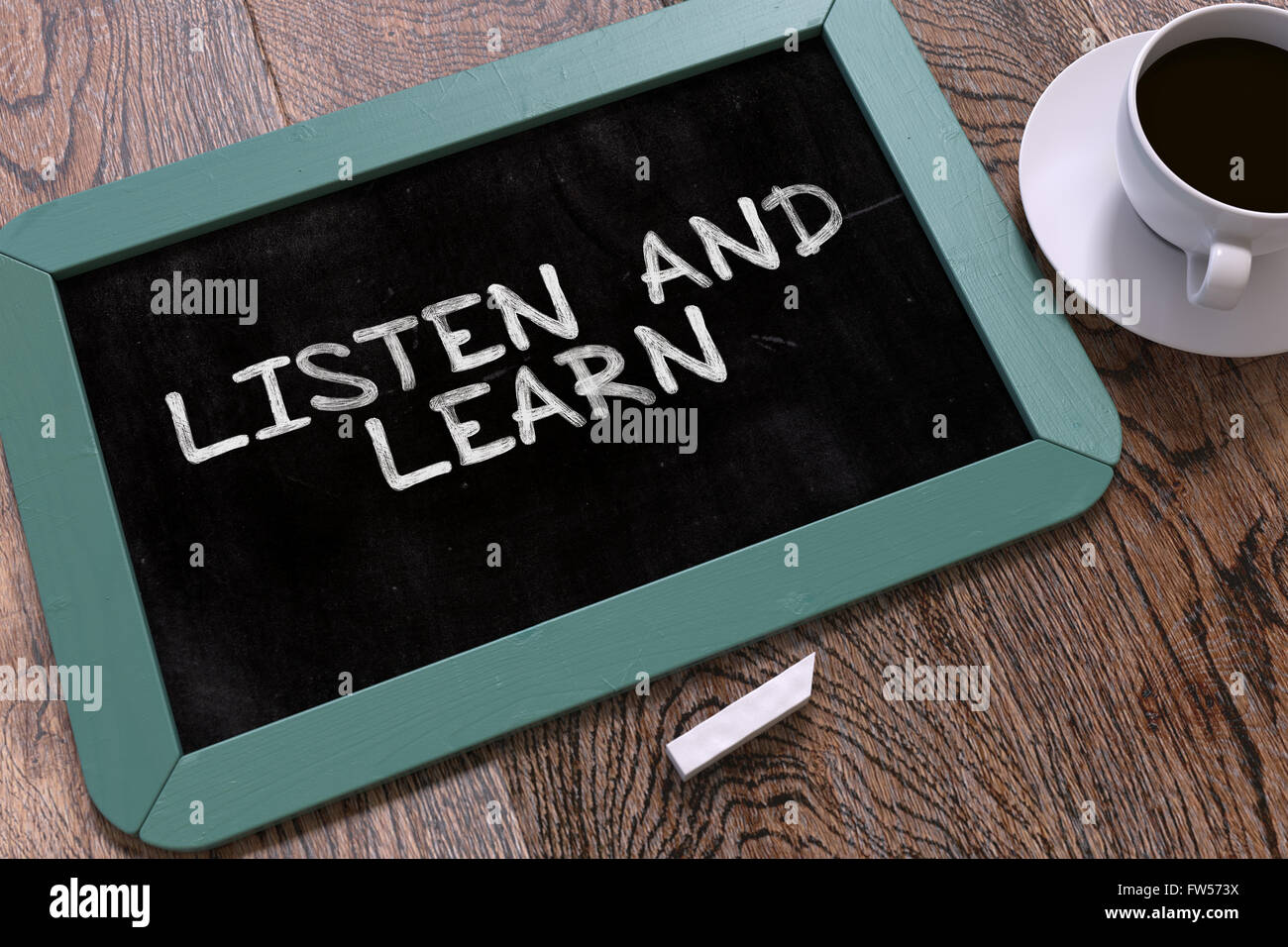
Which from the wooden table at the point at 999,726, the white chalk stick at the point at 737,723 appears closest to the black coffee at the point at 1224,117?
the wooden table at the point at 999,726

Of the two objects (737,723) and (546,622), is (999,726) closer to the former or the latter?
(737,723)

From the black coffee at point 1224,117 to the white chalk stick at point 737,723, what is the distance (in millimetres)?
415

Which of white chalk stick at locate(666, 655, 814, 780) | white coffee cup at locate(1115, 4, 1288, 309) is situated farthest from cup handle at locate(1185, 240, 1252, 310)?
white chalk stick at locate(666, 655, 814, 780)

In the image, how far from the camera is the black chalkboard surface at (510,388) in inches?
28.2

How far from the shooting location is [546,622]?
71 centimetres

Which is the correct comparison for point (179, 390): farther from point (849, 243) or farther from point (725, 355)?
point (849, 243)

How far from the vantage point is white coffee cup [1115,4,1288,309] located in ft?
2.07

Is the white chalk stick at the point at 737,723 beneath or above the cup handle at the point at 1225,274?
beneath

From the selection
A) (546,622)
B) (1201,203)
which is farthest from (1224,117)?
(546,622)

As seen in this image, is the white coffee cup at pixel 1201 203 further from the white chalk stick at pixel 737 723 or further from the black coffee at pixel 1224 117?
the white chalk stick at pixel 737 723

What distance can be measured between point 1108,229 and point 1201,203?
0.10m

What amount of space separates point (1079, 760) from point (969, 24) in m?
0.59

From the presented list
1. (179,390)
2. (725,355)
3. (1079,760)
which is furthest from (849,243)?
(179,390)

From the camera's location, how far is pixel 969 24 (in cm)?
86
